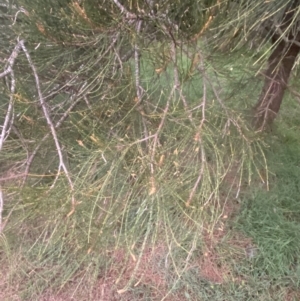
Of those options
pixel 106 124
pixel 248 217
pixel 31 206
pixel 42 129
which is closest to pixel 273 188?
pixel 248 217

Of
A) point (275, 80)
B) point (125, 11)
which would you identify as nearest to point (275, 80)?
point (275, 80)

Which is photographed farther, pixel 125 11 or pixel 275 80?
pixel 275 80

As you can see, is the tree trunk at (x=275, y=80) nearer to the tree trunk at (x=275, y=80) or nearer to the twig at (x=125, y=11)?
the tree trunk at (x=275, y=80)

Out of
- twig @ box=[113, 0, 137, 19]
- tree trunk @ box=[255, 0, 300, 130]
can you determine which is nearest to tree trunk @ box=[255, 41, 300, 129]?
tree trunk @ box=[255, 0, 300, 130]

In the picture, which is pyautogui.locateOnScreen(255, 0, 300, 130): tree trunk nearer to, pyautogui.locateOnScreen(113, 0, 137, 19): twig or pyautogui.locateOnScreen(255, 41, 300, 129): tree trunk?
pyautogui.locateOnScreen(255, 41, 300, 129): tree trunk

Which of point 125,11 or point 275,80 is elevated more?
point 125,11

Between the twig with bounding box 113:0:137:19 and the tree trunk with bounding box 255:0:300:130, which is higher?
the twig with bounding box 113:0:137:19

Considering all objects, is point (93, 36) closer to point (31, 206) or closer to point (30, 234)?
point (31, 206)

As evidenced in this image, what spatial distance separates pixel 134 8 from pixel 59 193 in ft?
2.11

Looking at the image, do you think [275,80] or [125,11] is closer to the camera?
[125,11]

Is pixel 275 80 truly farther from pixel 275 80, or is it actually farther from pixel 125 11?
pixel 125 11

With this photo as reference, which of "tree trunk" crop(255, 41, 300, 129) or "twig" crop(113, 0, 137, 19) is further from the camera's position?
"tree trunk" crop(255, 41, 300, 129)

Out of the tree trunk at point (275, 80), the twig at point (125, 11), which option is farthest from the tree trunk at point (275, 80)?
the twig at point (125, 11)

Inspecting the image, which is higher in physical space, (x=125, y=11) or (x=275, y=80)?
(x=125, y=11)
